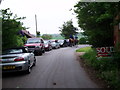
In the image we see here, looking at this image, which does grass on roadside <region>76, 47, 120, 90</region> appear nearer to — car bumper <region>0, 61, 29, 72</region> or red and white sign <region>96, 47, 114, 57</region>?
red and white sign <region>96, 47, 114, 57</region>

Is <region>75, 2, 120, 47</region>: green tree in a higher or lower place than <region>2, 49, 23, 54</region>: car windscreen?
higher

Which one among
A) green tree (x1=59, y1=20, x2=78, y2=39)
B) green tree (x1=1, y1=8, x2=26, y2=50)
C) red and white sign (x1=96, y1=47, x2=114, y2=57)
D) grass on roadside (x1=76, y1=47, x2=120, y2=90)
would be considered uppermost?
green tree (x1=59, y1=20, x2=78, y2=39)

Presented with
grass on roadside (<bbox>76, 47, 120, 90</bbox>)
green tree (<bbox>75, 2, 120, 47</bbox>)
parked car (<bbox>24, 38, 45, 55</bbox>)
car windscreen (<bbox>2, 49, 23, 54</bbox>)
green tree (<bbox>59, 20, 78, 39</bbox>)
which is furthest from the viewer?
green tree (<bbox>59, 20, 78, 39</bbox>)

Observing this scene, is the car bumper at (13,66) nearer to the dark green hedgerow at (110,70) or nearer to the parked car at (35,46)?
the dark green hedgerow at (110,70)

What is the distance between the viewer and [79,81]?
25.1ft

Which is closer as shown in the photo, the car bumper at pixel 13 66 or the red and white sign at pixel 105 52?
the car bumper at pixel 13 66

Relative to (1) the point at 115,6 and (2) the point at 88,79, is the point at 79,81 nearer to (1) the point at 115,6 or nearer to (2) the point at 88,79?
(2) the point at 88,79

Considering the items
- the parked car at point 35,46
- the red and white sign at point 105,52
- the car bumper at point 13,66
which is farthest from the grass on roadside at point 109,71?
the parked car at point 35,46

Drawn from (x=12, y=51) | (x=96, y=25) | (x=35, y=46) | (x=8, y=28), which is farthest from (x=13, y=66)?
(x=35, y=46)

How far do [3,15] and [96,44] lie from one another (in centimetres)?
766

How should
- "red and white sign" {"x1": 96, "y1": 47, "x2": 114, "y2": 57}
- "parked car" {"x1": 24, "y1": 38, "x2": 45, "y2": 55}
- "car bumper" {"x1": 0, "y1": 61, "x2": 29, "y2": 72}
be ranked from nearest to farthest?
"car bumper" {"x1": 0, "y1": 61, "x2": 29, "y2": 72}, "red and white sign" {"x1": 96, "y1": 47, "x2": 114, "y2": 57}, "parked car" {"x1": 24, "y1": 38, "x2": 45, "y2": 55}

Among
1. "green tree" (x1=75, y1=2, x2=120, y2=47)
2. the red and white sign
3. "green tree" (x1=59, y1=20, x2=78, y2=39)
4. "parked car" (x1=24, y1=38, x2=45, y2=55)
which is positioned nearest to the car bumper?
the red and white sign

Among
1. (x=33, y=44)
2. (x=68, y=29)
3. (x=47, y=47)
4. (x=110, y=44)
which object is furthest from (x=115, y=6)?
(x=68, y=29)

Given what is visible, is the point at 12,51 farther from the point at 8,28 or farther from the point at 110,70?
the point at 110,70
